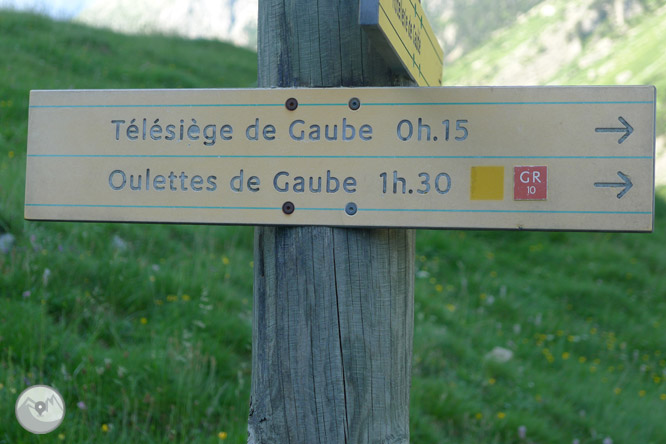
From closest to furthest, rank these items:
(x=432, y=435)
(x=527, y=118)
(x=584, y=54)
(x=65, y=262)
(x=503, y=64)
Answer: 1. (x=527, y=118)
2. (x=432, y=435)
3. (x=65, y=262)
4. (x=584, y=54)
5. (x=503, y=64)

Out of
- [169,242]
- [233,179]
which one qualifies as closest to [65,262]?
[169,242]

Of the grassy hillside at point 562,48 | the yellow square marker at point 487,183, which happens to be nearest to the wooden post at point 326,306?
the yellow square marker at point 487,183

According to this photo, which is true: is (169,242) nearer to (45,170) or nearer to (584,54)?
(45,170)

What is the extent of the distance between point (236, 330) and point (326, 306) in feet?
7.31

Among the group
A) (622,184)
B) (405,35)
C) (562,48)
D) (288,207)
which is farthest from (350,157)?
(562,48)

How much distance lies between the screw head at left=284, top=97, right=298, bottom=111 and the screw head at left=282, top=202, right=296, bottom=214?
25cm

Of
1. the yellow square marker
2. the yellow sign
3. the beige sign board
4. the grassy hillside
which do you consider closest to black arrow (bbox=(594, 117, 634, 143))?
the beige sign board

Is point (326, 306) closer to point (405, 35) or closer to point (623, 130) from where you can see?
point (405, 35)

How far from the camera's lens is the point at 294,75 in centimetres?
159

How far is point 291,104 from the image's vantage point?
5.07ft

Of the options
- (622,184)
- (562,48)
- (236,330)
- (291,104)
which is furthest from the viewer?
(562,48)

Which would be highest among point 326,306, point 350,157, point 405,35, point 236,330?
point 405,35

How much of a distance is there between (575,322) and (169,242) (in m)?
4.05

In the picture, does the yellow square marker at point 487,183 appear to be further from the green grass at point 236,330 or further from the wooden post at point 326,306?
the green grass at point 236,330
